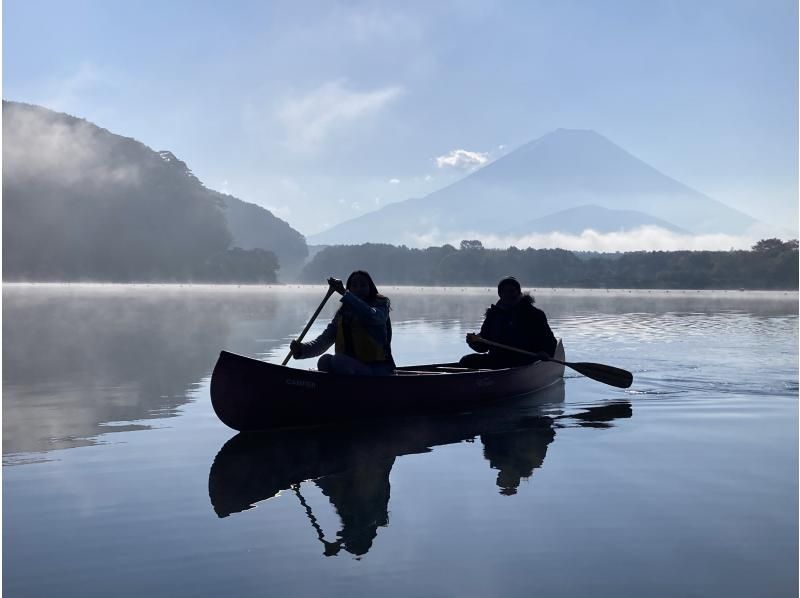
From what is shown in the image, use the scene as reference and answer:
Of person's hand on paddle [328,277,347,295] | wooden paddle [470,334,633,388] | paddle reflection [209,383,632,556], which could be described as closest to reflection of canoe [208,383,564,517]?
paddle reflection [209,383,632,556]

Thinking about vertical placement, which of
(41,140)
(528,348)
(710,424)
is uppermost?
(41,140)

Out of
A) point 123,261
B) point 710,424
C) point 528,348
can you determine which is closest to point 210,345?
point 528,348

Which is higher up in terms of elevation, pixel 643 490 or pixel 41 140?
pixel 41 140

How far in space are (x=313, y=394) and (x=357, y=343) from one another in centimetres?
95

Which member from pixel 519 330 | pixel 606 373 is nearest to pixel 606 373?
pixel 606 373

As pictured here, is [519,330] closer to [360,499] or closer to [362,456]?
[362,456]

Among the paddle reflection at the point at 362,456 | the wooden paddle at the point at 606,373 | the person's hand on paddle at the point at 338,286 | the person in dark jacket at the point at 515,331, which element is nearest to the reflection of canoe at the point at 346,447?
the paddle reflection at the point at 362,456

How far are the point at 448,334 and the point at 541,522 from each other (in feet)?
71.5

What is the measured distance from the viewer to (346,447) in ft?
32.0

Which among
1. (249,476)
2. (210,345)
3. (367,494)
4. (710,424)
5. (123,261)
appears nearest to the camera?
(367,494)

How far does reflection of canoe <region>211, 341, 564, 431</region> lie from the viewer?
32.8ft

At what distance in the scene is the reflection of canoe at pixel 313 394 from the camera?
999 centimetres

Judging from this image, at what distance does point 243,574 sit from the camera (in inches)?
215

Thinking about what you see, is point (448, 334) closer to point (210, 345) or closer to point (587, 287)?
point (210, 345)
